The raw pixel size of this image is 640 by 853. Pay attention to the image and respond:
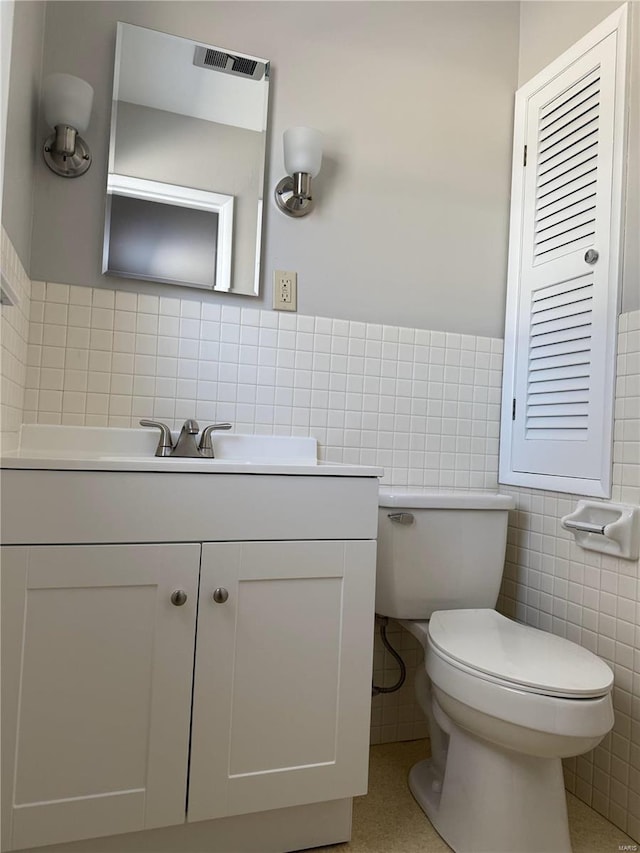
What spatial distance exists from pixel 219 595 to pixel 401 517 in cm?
59

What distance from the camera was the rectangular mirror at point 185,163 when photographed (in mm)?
1547

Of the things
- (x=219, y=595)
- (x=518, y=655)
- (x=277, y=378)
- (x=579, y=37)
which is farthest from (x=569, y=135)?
(x=219, y=595)

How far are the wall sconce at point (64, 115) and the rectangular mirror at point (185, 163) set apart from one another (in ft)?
0.31

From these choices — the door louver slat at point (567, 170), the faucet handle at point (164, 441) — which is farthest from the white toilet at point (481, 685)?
the door louver slat at point (567, 170)

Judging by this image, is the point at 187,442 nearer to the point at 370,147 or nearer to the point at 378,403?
the point at 378,403

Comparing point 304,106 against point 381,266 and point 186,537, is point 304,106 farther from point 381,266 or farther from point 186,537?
point 186,537

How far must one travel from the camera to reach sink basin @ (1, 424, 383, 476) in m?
1.09

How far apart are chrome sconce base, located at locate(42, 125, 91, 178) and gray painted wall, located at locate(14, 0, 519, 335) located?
0.03 metres

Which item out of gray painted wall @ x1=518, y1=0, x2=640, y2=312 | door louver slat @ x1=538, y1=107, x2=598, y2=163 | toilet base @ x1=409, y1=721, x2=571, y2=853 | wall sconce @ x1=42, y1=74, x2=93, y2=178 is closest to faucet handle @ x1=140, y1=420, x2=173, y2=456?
wall sconce @ x1=42, y1=74, x2=93, y2=178

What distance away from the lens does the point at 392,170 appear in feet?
6.02

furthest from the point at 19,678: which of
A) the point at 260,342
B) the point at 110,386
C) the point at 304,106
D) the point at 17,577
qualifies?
the point at 304,106

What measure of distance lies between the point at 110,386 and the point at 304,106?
3.33ft

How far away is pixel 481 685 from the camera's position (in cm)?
117

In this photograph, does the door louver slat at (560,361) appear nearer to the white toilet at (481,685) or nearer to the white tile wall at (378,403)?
the white tile wall at (378,403)
